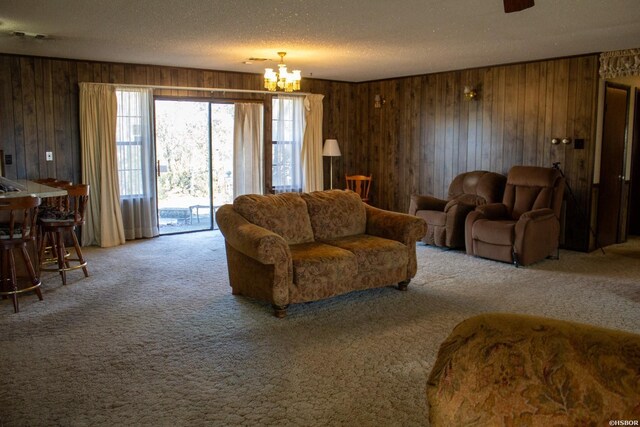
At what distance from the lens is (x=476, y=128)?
25.9ft

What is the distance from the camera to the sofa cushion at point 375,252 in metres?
4.70

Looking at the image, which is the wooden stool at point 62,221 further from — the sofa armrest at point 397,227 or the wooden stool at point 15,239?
the sofa armrest at point 397,227

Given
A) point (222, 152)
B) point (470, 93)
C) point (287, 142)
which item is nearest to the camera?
point (470, 93)

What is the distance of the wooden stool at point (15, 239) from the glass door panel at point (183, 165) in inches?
130

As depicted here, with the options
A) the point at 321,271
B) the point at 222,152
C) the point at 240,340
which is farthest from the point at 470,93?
the point at 240,340

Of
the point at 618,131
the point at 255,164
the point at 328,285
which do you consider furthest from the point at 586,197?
the point at 255,164

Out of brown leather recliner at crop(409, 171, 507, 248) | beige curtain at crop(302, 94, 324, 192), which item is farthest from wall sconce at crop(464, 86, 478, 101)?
beige curtain at crop(302, 94, 324, 192)

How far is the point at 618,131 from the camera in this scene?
7148 mm

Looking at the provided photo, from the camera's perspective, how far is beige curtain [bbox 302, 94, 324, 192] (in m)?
9.00

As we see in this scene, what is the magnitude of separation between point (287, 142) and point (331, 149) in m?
0.74

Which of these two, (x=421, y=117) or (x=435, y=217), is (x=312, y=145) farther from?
(x=435, y=217)

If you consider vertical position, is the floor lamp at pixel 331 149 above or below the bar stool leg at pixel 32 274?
above

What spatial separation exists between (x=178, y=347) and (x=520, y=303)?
2.91 metres

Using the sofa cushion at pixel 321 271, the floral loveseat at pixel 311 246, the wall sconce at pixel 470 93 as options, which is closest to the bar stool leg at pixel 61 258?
the floral loveseat at pixel 311 246
